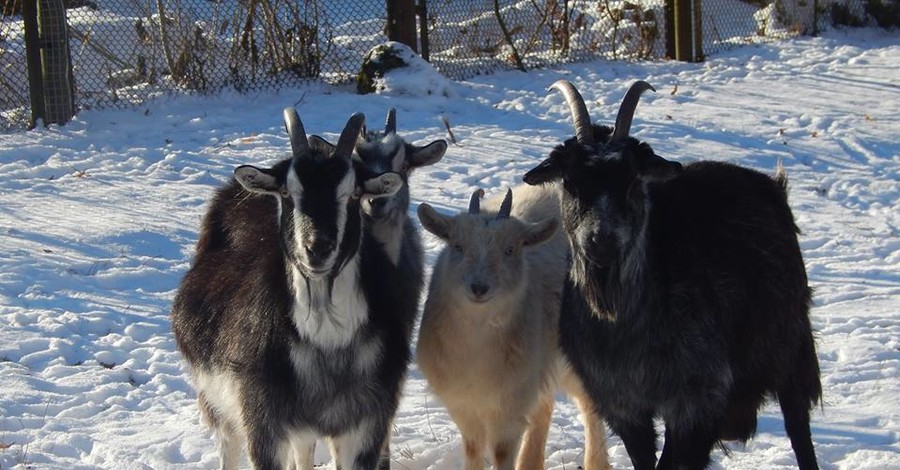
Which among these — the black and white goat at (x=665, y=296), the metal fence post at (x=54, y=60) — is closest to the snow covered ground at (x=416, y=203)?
the metal fence post at (x=54, y=60)

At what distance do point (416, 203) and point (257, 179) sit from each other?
5021 mm

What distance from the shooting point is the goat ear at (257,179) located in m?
4.93

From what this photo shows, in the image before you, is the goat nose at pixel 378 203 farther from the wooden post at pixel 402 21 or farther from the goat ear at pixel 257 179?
the wooden post at pixel 402 21

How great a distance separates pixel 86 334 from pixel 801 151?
6.87 m

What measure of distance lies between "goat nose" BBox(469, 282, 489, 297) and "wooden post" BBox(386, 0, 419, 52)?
25.1 ft

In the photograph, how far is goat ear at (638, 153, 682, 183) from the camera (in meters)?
4.89

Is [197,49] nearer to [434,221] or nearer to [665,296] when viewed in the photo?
[434,221]

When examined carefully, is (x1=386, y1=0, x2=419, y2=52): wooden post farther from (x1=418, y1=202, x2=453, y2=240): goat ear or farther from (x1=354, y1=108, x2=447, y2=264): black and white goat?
(x1=418, y1=202, x2=453, y2=240): goat ear

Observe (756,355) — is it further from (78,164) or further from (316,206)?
(78,164)

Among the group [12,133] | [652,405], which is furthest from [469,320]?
[12,133]

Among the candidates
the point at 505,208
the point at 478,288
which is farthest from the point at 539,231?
the point at 478,288

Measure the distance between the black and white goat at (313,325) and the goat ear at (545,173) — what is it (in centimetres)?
55

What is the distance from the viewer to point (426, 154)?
274 inches

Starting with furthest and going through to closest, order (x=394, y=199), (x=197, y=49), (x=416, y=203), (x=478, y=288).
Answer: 1. (x=197, y=49)
2. (x=416, y=203)
3. (x=394, y=199)
4. (x=478, y=288)
